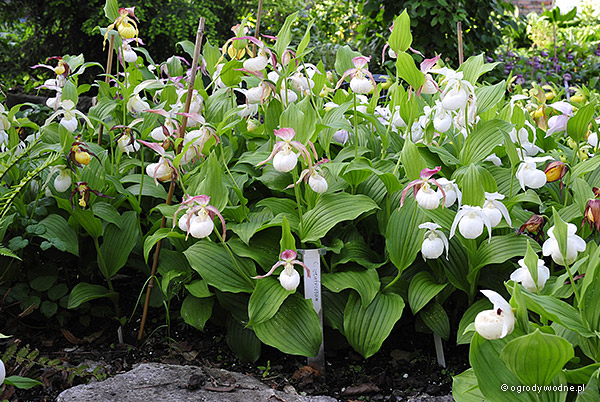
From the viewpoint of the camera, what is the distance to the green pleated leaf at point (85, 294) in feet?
5.16

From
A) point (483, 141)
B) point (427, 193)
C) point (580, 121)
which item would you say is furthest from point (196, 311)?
point (580, 121)

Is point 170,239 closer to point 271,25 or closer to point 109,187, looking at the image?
point 109,187

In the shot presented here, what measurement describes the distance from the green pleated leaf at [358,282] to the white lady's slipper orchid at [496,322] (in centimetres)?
48

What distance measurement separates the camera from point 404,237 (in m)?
1.42

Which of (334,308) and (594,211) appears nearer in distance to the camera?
(594,211)

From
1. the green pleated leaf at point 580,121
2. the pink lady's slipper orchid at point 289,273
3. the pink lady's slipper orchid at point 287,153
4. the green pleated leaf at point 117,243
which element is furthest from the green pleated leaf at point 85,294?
the green pleated leaf at point 580,121

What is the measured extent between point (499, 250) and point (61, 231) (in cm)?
120

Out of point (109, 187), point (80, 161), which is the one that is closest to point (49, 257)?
point (109, 187)

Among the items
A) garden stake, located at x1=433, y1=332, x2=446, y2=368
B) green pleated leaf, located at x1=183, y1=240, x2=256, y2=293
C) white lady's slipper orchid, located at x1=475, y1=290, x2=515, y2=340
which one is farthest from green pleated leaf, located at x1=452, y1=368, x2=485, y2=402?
green pleated leaf, located at x1=183, y1=240, x2=256, y2=293

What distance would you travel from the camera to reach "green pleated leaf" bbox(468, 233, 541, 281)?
1.32 metres

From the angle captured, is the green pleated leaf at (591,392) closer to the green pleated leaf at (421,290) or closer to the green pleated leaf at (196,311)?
the green pleated leaf at (421,290)

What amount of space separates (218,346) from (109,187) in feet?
1.94

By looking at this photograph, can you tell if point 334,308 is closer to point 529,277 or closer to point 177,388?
point 177,388

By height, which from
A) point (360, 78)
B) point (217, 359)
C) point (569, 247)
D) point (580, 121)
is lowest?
point (217, 359)
